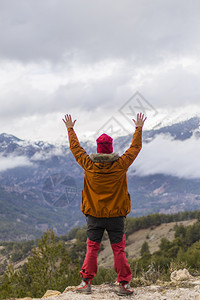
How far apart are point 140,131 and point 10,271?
728 centimetres

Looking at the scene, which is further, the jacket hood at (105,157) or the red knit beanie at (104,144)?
the red knit beanie at (104,144)

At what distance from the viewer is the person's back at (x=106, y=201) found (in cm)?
534

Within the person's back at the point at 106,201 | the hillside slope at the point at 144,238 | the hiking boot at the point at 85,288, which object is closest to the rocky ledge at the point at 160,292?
the hiking boot at the point at 85,288

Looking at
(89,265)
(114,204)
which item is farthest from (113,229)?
(89,265)

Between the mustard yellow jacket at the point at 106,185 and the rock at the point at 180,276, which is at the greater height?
the mustard yellow jacket at the point at 106,185

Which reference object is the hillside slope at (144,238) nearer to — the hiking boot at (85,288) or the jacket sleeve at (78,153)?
the hiking boot at (85,288)

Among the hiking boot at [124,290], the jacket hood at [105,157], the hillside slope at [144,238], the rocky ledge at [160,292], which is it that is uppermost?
the jacket hood at [105,157]

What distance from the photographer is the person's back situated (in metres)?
5.34

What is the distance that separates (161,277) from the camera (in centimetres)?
701

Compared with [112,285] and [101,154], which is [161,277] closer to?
[112,285]

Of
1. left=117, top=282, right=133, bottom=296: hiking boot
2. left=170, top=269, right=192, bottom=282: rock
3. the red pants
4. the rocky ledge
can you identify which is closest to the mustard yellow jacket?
the red pants

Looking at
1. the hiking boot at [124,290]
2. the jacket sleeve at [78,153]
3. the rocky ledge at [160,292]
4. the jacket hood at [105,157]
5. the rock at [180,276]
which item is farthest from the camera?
the rock at [180,276]

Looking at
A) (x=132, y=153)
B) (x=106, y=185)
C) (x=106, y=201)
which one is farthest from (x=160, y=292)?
(x=132, y=153)

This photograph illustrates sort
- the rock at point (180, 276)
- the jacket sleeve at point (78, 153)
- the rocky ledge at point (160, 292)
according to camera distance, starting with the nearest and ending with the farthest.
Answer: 1. the rocky ledge at point (160, 292)
2. the jacket sleeve at point (78, 153)
3. the rock at point (180, 276)
